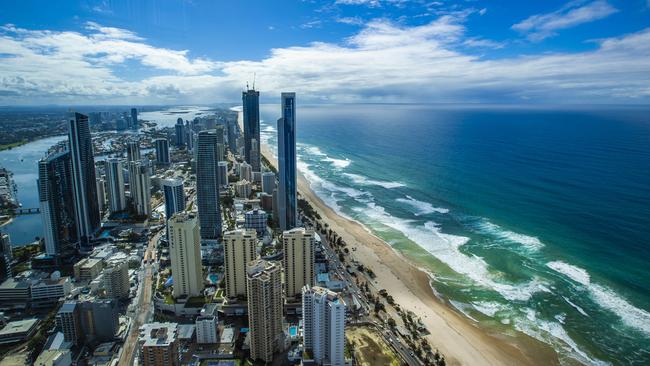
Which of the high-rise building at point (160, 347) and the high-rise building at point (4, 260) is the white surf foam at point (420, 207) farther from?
the high-rise building at point (4, 260)

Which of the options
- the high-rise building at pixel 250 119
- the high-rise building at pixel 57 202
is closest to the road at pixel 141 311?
the high-rise building at pixel 57 202

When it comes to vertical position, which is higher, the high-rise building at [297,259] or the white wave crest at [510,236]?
the high-rise building at [297,259]

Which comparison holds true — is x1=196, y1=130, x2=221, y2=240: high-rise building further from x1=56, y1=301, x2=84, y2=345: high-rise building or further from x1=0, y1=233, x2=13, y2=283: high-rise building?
x1=56, y1=301, x2=84, y2=345: high-rise building

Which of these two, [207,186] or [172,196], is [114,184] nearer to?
[172,196]

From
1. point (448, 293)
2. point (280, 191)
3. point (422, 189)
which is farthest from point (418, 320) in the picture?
point (422, 189)

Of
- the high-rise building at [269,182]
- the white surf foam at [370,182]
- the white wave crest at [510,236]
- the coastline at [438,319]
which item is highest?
the high-rise building at [269,182]

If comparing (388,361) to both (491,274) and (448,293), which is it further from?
(491,274)
